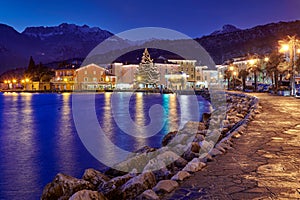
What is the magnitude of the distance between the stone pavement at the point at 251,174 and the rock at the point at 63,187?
1814 mm

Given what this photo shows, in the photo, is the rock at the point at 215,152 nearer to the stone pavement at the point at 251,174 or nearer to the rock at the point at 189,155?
the stone pavement at the point at 251,174

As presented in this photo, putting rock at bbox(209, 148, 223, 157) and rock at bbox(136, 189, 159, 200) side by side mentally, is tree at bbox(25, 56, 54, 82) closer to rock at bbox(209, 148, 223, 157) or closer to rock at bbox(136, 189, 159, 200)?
rock at bbox(209, 148, 223, 157)

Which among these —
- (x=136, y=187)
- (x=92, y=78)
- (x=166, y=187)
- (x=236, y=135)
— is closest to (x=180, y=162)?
(x=136, y=187)

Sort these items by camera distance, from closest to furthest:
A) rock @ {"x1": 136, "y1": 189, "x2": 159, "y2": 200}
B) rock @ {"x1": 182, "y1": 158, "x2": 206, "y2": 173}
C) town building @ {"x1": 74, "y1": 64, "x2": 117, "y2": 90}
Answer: rock @ {"x1": 136, "y1": 189, "x2": 159, "y2": 200} < rock @ {"x1": 182, "y1": 158, "x2": 206, "y2": 173} < town building @ {"x1": 74, "y1": 64, "x2": 117, "y2": 90}

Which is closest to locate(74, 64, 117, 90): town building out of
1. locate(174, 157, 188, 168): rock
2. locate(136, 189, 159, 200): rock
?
locate(174, 157, 188, 168): rock

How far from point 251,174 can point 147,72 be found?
6069 centimetres

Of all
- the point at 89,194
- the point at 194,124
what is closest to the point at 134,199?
the point at 89,194

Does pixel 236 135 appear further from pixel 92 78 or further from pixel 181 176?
pixel 92 78

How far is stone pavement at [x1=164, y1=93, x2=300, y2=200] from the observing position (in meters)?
3.96

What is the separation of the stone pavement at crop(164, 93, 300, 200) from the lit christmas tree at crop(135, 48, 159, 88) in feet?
189

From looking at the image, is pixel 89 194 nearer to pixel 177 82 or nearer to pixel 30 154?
pixel 30 154

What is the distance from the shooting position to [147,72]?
6500 cm

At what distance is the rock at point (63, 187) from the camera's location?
5125 millimetres

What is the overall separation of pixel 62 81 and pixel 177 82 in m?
30.3
